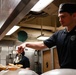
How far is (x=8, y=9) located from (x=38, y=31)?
3713 mm

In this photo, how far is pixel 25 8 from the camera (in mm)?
1664

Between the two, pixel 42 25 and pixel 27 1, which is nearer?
pixel 27 1

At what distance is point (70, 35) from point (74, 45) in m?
0.10

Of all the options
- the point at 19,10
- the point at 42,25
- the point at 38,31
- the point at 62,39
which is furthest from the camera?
the point at 38,31

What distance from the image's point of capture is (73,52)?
57.6 inches

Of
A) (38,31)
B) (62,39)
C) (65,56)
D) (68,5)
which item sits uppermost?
(38,31)

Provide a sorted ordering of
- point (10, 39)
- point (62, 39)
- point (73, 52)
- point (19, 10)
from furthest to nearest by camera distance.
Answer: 1. point (10, 39)
2. point (19, 10)
3. point (62, 39)
4. point (73, 52)

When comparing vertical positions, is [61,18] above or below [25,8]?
below

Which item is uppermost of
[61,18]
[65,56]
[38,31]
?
[38,31]

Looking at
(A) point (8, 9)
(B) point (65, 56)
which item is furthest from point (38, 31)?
(B) point (65, 56)

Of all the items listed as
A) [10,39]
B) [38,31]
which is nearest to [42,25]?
[38,31]

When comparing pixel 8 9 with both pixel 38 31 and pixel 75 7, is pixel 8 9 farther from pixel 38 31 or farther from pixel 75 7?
pixel 38 31

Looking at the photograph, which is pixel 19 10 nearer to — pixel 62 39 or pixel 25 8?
pixel 25 8

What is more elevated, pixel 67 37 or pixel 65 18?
pixel 65 18
